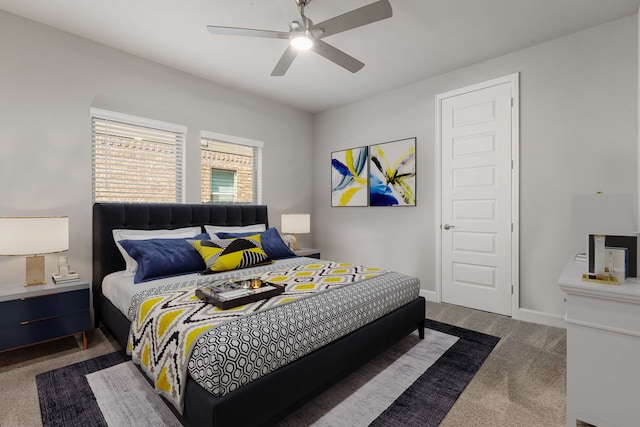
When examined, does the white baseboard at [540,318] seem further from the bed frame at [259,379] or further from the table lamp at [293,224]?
the table lamp at [293,224]

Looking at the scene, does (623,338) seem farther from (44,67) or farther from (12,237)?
(44,67)

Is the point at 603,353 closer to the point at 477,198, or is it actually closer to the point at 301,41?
the point at 477,198

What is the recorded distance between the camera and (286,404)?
59.8 inches

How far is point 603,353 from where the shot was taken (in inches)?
58.7

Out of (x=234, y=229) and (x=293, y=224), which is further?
(x=293, y=224)

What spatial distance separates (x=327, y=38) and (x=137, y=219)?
8.71 ft

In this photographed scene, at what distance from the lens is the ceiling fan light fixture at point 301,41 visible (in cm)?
219

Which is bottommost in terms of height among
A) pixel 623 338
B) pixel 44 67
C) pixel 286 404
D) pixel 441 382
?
pixel 441 382

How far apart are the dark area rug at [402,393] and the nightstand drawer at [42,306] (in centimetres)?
44

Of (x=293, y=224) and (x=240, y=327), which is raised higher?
(x=293, y=224)

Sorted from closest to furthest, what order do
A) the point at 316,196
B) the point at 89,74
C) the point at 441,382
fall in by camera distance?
the point at 441,382, the point at 89,74, the point at 316,196

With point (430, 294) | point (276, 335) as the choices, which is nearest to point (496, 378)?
point (276, 335)

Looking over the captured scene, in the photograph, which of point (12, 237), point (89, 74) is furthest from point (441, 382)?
point (89, 74)

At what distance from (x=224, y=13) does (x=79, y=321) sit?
9.21ft
